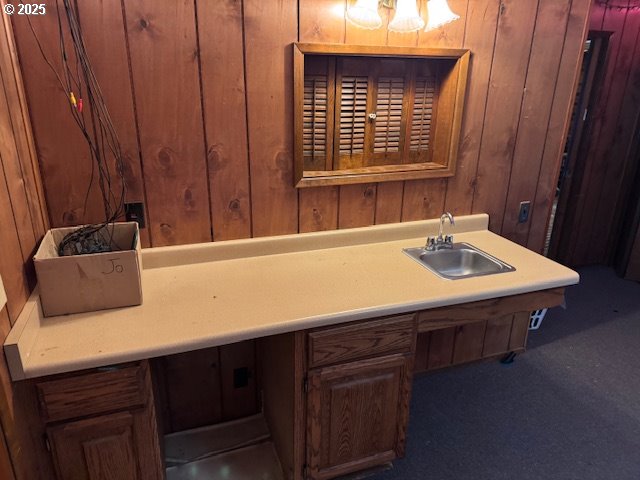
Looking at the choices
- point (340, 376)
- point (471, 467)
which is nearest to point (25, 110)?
point (340, 376)

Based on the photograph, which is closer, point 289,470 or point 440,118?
point 289,470

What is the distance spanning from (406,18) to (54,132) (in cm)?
131

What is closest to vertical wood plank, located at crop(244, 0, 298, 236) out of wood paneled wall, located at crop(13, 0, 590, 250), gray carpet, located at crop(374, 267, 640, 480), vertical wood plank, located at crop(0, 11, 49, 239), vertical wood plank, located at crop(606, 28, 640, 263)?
wood paneled wall, located at crop(13, 0, 590, 250)

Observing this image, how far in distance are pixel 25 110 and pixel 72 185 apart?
0.27m

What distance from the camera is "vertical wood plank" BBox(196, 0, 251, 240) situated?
1.55 m

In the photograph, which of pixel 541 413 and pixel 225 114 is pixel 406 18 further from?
pixel 541 413

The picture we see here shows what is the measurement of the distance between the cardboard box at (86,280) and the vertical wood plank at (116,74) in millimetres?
304

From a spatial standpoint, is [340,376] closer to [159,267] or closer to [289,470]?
[289,470]

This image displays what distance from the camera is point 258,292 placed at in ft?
5.11

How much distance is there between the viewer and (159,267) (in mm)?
1723

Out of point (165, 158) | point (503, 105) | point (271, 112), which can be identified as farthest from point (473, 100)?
point (165, 158)

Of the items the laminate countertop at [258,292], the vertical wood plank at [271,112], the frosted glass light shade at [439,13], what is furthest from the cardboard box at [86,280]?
the frosted glass light shade at [439,13]

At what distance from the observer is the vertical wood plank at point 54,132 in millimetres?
1376

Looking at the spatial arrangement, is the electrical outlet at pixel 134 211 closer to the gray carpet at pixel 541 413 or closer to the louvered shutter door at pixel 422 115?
the louvered shutter door at pixel 422 115
